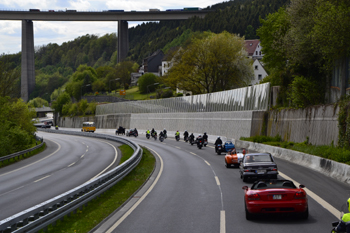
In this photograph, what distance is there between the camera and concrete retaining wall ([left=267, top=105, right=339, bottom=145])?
27608 mm

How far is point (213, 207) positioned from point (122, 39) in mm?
171624

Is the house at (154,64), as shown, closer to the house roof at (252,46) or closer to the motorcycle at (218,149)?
the house roof at (252,46)

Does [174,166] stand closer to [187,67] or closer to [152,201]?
[152,201]

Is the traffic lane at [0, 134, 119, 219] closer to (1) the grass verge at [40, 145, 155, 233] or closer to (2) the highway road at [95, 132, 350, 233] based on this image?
(1) the grass verge at [40, 145, 155, 233]

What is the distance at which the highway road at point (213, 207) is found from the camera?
33.6ft

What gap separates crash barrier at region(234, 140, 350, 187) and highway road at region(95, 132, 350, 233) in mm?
482

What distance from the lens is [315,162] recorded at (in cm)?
2286

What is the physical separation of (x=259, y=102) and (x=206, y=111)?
20.0 meters

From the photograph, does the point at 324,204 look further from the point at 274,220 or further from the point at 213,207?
the point at 213,207

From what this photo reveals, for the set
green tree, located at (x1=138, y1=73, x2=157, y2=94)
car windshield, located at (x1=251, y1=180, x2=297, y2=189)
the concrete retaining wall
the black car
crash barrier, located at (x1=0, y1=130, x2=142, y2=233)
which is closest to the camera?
crash barrier, located at (x1=0, y1=130, x2=142, y2=233)

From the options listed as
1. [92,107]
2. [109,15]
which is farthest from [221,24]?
[92,107]

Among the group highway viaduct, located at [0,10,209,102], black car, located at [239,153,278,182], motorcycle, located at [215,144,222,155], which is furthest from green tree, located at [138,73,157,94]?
black car, located at [239,153,278,182]

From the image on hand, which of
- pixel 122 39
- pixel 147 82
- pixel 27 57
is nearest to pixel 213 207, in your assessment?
pixel 147 82

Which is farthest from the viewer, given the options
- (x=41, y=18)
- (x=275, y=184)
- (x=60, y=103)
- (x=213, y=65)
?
(x=41, y=18)
